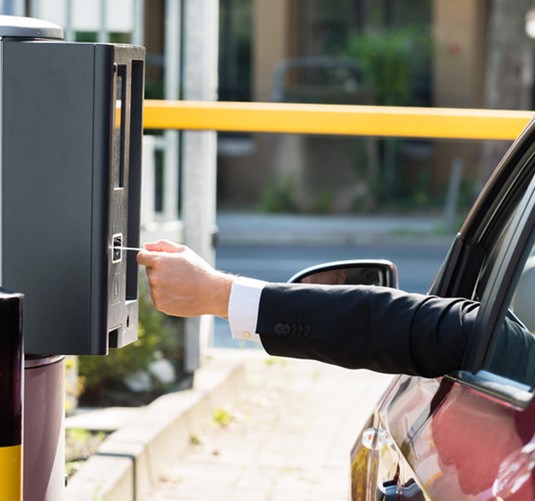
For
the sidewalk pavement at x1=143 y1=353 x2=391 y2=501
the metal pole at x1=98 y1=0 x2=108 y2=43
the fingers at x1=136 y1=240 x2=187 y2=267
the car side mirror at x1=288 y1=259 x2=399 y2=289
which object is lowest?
the sidewalk pavement at x1=143 y1=353 x2=391 y2=501

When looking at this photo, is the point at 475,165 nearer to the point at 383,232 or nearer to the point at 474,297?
the point at 383,232

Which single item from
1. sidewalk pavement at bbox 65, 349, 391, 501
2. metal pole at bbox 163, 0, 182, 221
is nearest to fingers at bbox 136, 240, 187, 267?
sidewalk pavement at bbox 65, 349, 391, 501

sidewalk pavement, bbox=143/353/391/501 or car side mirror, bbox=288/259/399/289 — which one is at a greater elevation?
car side mirror, bbox=288/259/399/289

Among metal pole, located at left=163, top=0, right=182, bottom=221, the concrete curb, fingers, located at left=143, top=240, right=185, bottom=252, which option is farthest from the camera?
metal pole, located at left=163, top=0, right=182, bottom=221

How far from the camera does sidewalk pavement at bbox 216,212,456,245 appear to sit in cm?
1712

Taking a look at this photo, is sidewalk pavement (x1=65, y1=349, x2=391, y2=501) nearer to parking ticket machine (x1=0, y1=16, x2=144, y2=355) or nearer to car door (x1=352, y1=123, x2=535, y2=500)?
parking ticket machine (x1=0, y1=16, x2=144, y2=355)

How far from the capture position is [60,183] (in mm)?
2646

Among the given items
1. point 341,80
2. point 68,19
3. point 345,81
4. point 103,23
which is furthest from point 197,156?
point 341,80

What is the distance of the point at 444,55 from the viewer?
68.5ft

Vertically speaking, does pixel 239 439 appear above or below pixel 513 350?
below

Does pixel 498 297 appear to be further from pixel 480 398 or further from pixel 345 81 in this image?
pixel 345 81

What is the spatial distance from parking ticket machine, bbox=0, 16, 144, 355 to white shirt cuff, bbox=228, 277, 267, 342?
341 millimetres

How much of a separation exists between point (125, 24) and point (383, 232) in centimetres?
1132

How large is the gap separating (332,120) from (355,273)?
211 centimetres
